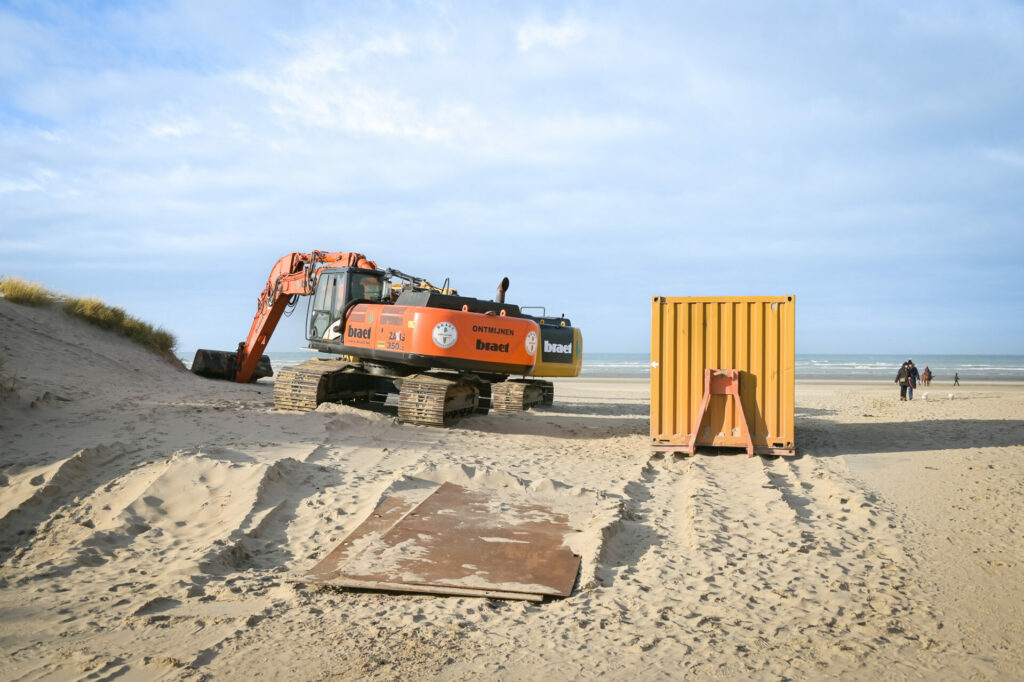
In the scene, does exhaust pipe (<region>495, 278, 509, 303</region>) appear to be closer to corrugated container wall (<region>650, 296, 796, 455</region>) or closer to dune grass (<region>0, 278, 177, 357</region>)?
corrugated container wall (<region>650, 296, 796, 455</region>)

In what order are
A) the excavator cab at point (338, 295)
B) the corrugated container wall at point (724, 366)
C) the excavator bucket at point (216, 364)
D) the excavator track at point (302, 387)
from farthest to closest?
the excavator bucket at point (216, 364) < the excavator cab at point (338, 295) < the excavator track at point (302, 387) < the corrugated container wall at point (724, 366)

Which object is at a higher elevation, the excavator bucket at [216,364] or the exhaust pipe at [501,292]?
the exhaust pipe at [501,292]

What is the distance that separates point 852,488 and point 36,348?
1444cm

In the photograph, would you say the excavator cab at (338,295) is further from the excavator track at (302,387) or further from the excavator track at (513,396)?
the excavator track at (513,396)

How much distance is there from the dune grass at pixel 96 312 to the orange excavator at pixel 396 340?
5341 mm

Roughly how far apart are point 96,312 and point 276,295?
6.01m

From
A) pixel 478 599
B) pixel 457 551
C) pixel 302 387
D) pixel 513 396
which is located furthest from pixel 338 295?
pixel 478 599

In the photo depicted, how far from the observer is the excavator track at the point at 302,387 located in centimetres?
1209

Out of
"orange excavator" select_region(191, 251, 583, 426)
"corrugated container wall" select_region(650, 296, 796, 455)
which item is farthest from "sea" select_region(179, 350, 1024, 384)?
"corrugated container wall" select_region(650, 296, 796, 455)

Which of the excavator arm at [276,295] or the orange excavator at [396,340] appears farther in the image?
the excavator arm at [276,295]

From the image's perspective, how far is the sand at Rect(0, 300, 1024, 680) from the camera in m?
3.67

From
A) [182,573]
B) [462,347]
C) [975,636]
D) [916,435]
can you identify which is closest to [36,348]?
[462,347]

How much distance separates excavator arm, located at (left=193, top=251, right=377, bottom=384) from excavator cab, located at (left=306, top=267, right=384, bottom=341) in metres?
0.48

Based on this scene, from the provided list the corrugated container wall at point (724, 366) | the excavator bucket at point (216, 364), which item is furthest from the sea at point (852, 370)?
the corrugated container wall at point (724, 366)
